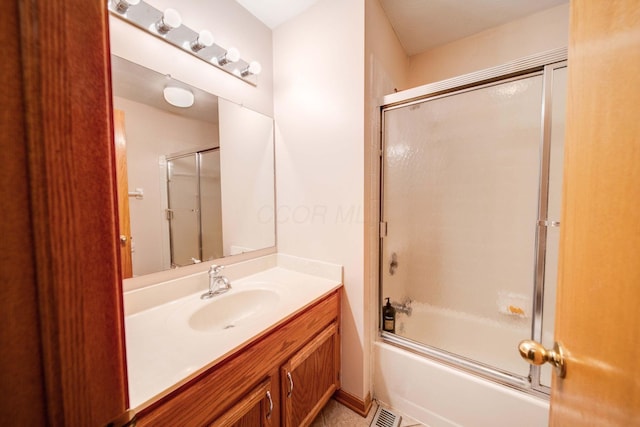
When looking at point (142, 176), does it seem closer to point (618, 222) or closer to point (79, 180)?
point (79, 180)

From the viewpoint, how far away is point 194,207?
131 centimetres

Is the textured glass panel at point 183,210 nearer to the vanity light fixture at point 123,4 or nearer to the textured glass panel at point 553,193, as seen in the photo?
the vanity light fixture at point 123,4

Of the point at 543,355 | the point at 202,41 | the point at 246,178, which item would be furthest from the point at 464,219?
the point at 202,41

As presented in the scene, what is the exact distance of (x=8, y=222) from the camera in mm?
217

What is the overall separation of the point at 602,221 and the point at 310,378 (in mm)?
1209

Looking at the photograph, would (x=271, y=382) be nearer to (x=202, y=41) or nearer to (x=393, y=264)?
(x=393, y=264)

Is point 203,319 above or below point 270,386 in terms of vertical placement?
above

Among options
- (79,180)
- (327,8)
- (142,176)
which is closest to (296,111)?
(327,8)

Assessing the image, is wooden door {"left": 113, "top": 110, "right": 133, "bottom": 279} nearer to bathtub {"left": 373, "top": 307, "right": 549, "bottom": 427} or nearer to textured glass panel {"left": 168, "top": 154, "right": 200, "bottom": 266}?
textured glass panel {"left": 168, "top": 154, "right": 200, "bottom": 266}

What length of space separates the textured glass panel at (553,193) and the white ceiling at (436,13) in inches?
33.6

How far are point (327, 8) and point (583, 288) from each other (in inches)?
66.3

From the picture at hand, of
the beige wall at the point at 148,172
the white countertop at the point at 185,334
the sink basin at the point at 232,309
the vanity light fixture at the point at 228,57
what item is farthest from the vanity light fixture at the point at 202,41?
the sink basin at the point at 232,309

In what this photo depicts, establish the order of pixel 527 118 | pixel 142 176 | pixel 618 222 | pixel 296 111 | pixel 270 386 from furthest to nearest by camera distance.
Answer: pixel 296 111 < pixel 527 118 < pixel 142 176 < pixel 270 386 < pixel 618 222

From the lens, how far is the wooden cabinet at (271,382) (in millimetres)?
663
